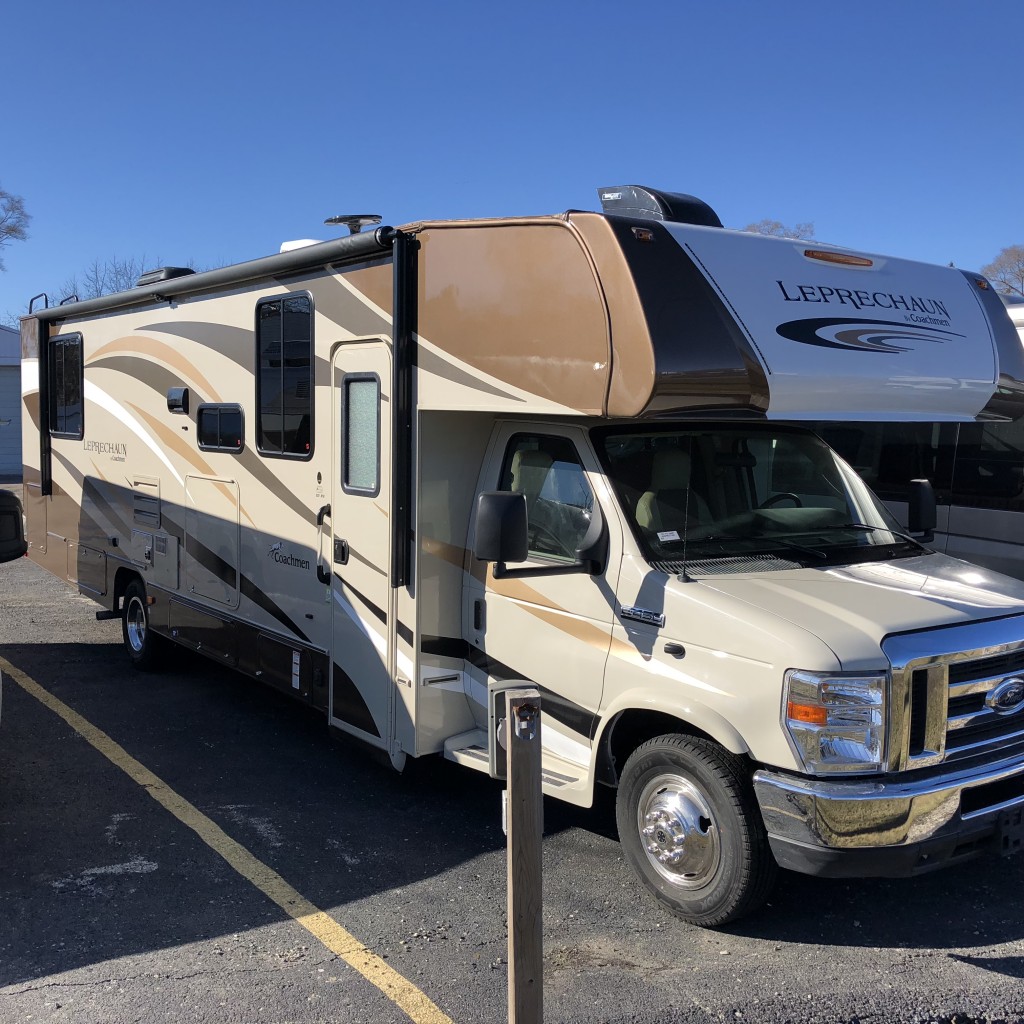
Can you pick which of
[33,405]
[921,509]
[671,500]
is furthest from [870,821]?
[33,405]

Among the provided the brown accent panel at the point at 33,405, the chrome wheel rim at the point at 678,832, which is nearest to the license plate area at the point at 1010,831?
the chrome wheel rim at the point at 678,832

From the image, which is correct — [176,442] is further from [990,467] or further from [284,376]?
[990,467]

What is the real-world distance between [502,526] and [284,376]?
2342 mm

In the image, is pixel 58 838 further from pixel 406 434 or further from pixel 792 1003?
pixel 792 1003

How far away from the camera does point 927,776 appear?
3.85m

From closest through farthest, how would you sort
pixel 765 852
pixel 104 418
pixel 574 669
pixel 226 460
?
pixel 765 852, pixel 574 669, pixel 226 460, pixel 104 418

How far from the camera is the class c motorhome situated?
3828mm

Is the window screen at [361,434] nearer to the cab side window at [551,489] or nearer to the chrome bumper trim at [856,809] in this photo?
the cab side window at [551,489]

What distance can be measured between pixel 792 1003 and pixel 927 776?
3.16 ft

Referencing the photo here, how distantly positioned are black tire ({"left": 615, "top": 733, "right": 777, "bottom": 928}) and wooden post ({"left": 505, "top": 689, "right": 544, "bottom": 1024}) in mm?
1088

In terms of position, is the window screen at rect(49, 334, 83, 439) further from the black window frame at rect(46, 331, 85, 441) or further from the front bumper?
the front bumper

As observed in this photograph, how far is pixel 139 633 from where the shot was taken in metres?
8.23

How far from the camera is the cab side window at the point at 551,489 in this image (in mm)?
4688

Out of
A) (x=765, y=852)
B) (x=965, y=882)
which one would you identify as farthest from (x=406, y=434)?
(x=965, y=882)
